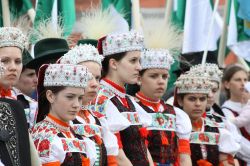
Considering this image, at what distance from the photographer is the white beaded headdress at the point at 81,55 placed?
7828 mm

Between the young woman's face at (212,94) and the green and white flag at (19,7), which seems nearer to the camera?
the young woman's face at (212,94)

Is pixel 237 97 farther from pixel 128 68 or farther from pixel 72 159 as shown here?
pixel 72 159

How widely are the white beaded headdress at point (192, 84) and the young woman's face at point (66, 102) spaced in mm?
2240

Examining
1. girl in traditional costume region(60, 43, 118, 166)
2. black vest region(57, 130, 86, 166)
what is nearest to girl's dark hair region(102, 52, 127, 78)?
girl in traditional costume region(60, 43, 118, 166)

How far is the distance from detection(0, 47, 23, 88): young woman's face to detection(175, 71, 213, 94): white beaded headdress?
2065 millimetres

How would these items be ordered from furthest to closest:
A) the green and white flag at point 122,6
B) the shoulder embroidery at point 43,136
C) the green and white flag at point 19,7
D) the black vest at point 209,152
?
the green and white flag at point 122,6
the green and white flag at point 19,7
the black vest at point 209,152
the shoulder embroidery at point 43,136

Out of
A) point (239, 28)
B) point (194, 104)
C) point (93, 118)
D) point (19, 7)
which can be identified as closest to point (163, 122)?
point (194, 104)

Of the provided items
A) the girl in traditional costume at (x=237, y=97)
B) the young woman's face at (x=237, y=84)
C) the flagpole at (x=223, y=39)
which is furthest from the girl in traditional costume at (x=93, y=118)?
the flagpole at (x=223, y=39)

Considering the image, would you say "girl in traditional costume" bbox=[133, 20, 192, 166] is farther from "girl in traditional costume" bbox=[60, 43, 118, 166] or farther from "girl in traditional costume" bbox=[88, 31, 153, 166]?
"girl in traditional costume" bbox=[60, 43, 118, 166]

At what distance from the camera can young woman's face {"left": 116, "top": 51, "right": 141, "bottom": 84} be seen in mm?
8359

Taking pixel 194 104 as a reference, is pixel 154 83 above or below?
above

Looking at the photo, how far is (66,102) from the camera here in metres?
7.32

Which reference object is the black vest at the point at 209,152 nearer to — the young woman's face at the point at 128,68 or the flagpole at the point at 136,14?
the flagpole at the point at 136,14

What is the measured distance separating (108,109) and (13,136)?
1670mm
